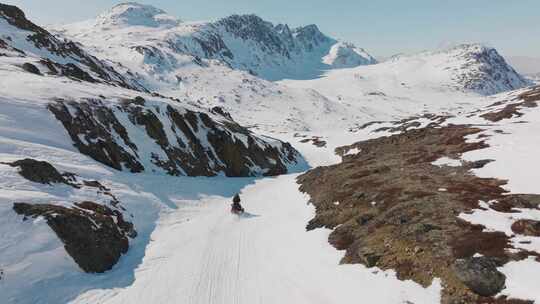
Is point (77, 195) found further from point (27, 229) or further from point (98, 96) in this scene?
point (98, 96)

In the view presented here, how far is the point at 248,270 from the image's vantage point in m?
21.0

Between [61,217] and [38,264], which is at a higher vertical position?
[61,217]

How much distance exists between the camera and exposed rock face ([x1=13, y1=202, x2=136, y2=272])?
20047 mm

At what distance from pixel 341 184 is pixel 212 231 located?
15.8 m

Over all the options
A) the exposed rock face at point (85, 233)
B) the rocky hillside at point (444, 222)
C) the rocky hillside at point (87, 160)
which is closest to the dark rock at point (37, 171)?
the rocky hillside at point (87, 160)

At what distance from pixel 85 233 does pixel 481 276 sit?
65.7ft

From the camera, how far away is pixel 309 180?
4972cm

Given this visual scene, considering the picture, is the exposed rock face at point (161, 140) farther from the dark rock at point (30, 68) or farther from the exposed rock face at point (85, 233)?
the exposed rock face at point (85, 233)

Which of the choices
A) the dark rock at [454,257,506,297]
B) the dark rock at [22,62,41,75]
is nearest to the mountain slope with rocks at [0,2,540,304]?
the dark rock at [454,257,506,297]

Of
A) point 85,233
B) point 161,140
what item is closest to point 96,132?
point 161,140

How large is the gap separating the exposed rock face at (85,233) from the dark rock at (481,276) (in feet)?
58.4

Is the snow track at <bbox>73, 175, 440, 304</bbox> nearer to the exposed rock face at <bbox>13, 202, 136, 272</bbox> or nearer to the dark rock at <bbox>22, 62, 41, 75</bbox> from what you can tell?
the exposed rock face at <bbox>13, 202, 136, 272</bbox>

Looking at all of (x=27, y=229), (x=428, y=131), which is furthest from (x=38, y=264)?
(x=428, y=131)

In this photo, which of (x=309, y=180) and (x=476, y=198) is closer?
(x=476, y=198)
